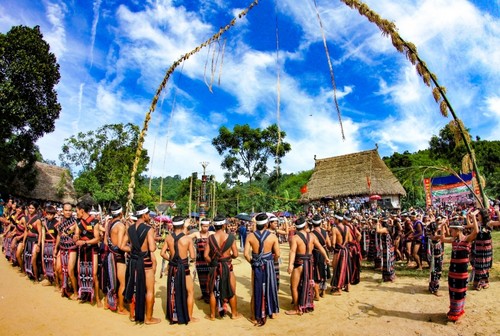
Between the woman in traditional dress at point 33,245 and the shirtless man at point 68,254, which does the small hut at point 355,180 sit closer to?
the woman in traditional dress at point 33,245

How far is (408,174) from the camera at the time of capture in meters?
7.43

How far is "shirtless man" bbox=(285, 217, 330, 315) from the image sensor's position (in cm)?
633

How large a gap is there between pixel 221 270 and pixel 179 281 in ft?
2.49

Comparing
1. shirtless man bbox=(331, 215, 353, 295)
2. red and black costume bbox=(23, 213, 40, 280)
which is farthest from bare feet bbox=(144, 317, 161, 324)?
red and black costume bbox=(23, 213, 40, 280)

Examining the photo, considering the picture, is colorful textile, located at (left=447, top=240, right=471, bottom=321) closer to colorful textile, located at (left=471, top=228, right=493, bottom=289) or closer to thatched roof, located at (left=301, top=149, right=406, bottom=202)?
colorful textile, located at (left=471, top=228, right=493, bottom=289)

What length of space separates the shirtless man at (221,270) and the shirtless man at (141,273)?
1049 mm

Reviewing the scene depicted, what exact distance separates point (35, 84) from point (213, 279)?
71.6ft

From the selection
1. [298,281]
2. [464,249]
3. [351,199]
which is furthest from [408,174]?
[351,199]

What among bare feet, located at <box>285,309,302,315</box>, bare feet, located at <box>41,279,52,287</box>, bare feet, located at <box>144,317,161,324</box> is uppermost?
bare feet, located at <box>285,309,302,315</box>

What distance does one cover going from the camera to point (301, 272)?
250 inches

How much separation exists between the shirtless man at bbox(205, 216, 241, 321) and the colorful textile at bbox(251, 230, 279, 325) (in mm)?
445

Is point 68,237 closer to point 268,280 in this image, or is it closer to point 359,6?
point 268,280

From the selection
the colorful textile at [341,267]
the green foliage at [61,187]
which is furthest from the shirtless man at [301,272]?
the green foliage at [61,187]

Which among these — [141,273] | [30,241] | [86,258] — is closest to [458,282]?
[141,273]
